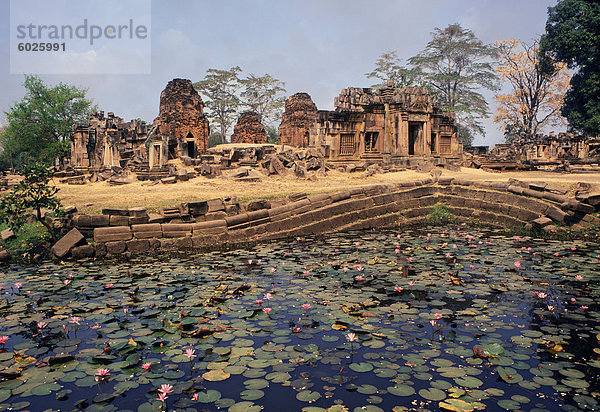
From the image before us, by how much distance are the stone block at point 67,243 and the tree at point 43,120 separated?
33.7m

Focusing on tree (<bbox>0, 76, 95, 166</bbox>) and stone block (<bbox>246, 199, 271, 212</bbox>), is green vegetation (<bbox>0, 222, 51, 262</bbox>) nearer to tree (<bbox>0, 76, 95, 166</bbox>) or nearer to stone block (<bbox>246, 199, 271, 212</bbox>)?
stone block (<bbox>246, 199, 271, 212</bbox>)

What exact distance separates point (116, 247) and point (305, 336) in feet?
18.0

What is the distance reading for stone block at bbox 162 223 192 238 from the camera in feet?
28.5

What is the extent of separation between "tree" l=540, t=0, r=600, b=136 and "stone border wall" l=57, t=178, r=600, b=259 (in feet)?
72.7

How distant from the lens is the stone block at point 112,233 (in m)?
7.99

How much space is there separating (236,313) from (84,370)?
5.50 ft

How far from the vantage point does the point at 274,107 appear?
49500 mm

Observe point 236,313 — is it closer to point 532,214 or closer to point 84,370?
point 84,370

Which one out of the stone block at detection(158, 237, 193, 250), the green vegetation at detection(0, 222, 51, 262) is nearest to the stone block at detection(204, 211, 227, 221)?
the stone block at detection(158, 237, 193, 250)

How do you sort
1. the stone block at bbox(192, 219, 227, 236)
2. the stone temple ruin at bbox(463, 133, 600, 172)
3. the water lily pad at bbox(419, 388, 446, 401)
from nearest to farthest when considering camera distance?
1. the water lily pad at bbox(419, 388, 446, 401)
2. the stone block at bbox(192, 219, 227, 236)
3. the stone temple ruin at bbox(463, 133, 600, 172)

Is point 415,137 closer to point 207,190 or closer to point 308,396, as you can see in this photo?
point 207,190

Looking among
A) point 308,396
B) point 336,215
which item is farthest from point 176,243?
point 308,396

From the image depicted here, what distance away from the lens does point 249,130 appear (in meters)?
36.3

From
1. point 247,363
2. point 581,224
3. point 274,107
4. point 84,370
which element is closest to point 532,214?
point 581,224
